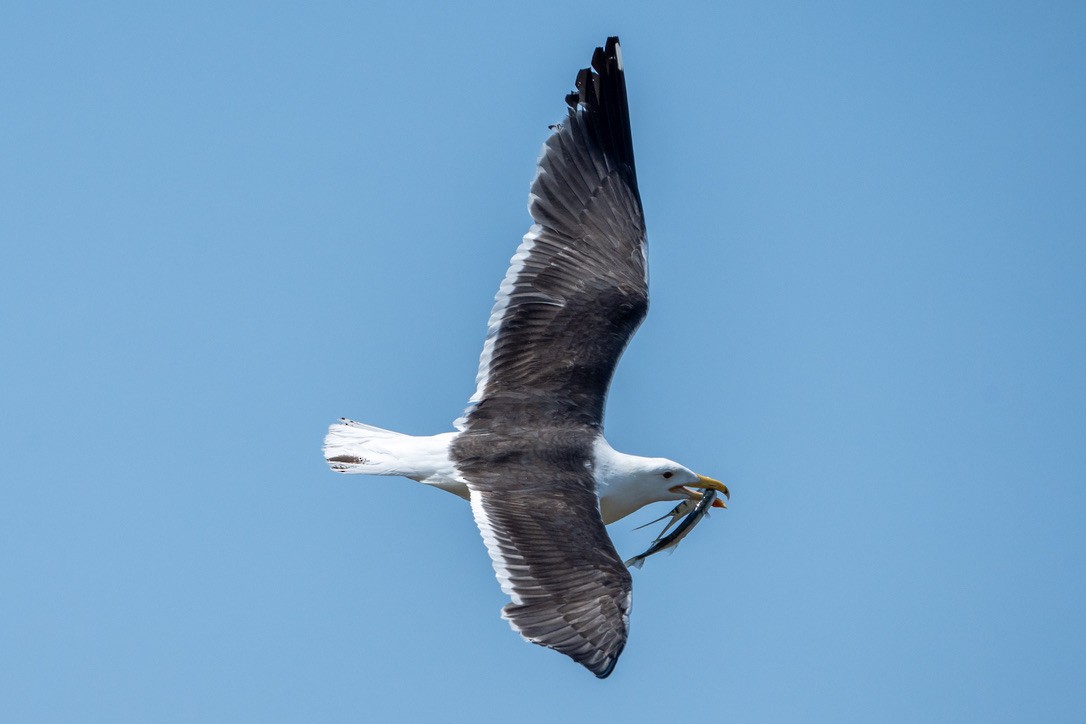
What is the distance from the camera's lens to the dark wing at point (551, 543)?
10.5 meters

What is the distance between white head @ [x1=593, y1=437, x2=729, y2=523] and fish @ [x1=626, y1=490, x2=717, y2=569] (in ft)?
0.26

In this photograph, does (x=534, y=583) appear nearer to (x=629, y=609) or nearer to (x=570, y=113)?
(x=629, y=609)

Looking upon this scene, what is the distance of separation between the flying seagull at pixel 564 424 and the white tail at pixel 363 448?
0.04 feet

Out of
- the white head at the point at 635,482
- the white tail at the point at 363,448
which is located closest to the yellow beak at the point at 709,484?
the white head at the point at 635,482

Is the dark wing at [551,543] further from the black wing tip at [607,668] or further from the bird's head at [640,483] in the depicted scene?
the bird's head at [640,483]

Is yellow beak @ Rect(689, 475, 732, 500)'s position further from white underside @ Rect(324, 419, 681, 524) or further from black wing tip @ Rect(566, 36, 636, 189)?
black wing tip @ Rect(566, 36, 636, 189)

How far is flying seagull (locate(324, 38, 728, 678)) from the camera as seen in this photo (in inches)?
429

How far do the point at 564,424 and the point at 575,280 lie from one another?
1.52 metres

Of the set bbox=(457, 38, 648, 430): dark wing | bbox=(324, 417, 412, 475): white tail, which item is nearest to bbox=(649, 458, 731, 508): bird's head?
bbox=(457, 38, 648, 430): dark wing

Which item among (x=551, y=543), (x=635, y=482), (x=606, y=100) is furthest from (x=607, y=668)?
(x=606, y=100)

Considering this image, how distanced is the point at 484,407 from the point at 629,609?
2.69 metres

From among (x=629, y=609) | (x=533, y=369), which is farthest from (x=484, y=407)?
(x=629, y=609)

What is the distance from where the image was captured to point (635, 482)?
42.5ft

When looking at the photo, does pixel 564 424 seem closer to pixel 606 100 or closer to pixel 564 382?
pixel 564 382
